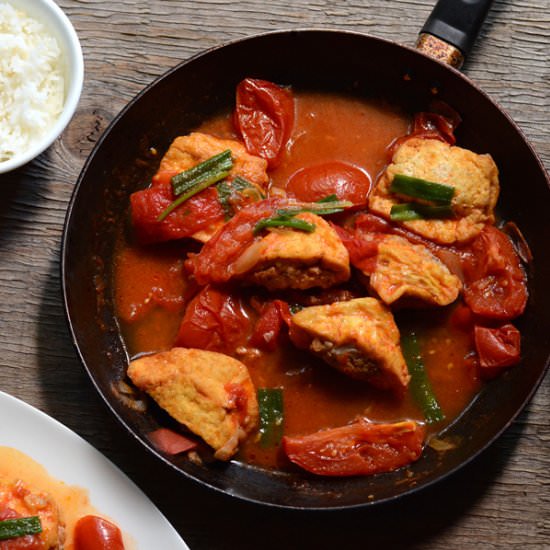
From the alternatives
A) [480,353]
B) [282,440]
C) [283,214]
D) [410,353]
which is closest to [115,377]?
[282,440]

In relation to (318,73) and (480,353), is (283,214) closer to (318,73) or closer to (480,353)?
(318,73)

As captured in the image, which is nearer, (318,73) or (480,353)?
(480,353)

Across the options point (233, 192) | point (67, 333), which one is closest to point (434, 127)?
point (233, 192)

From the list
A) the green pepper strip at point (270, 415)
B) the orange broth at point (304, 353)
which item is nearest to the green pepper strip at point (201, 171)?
the orange broth at point (304, 353)

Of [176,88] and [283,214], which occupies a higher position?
[176,88]

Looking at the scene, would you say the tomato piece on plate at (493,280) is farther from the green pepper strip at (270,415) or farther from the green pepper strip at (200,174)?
the green pepper strip at (200,174)

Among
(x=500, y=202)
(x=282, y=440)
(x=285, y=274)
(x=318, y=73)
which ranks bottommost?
(x=282, y=440)

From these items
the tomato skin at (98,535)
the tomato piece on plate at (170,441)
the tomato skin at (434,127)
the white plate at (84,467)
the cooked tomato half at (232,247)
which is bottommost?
the tomato skin at (98,535)
